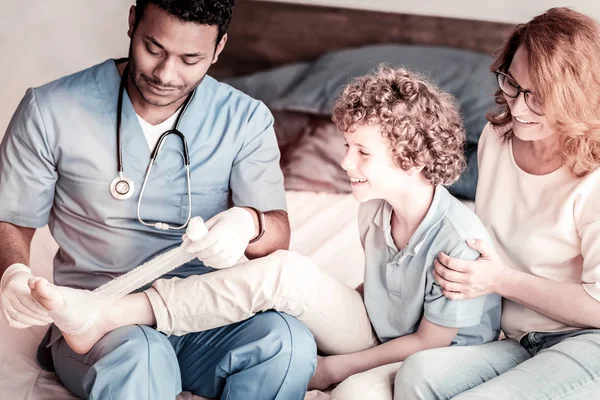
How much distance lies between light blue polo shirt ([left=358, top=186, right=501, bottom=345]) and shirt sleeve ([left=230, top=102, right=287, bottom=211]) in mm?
227

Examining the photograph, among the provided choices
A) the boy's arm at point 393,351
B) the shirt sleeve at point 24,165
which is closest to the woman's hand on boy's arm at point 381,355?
the boy's arm at point 393,351

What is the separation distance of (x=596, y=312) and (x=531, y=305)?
12cm

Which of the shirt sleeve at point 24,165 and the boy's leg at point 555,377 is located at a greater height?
the shirt sleeve at point 24,165

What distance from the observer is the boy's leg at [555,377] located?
140cm

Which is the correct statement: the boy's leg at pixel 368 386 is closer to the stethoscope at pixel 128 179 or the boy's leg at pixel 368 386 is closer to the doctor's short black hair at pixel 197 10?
the stethoscope at pixel 128 179

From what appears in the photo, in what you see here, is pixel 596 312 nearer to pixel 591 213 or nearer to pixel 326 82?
pixel 591 213

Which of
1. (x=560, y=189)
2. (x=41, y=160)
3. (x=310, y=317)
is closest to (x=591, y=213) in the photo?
(x=560, y=189)

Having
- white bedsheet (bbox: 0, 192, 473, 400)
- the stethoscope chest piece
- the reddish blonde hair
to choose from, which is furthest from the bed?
the reddish blonde hair

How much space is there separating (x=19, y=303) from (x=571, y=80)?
1074 mm

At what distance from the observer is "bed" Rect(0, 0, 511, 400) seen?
2.38 m

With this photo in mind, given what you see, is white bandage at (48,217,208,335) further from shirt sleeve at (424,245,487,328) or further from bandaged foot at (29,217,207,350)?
shirt sleeve at (424,245,487,328)

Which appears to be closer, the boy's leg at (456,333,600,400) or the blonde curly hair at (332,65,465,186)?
the boy's leg at (456,333,600,400)

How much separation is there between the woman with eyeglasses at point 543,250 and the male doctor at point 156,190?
313 millimetres

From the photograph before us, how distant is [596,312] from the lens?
1518 mm
